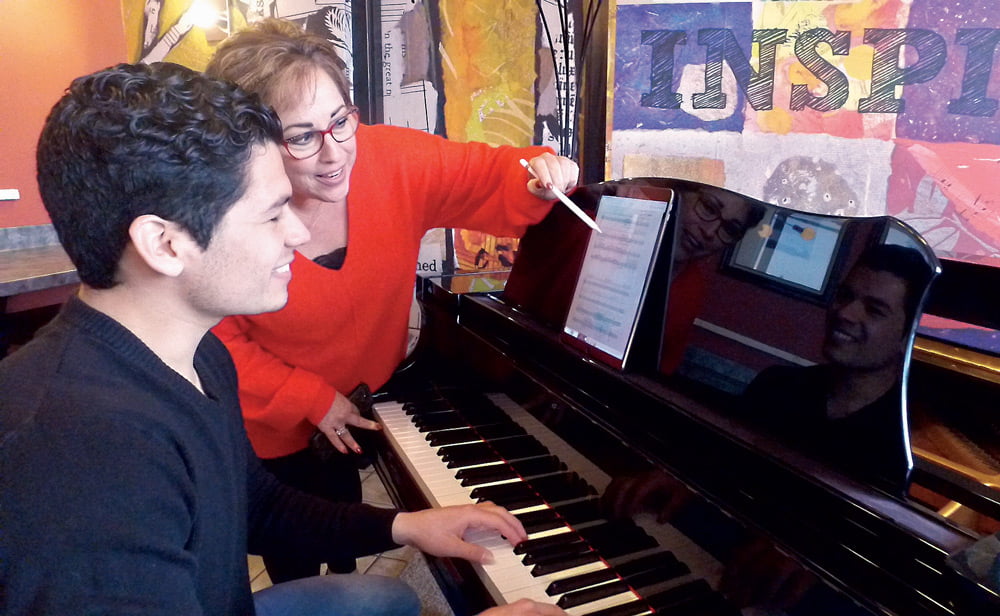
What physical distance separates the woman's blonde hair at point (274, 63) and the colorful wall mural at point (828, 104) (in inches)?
45.2

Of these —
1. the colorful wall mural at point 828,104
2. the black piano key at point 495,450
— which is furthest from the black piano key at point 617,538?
the colorful wall mural at point 828,104

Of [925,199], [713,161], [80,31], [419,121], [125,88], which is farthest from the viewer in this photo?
[80,31]

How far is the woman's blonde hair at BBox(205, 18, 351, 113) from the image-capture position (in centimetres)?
124

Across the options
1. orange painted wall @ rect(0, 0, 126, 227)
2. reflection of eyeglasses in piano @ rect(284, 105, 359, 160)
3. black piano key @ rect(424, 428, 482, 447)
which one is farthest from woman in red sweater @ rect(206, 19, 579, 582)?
orange painted wall @ rect(0, 0, 126, 227)

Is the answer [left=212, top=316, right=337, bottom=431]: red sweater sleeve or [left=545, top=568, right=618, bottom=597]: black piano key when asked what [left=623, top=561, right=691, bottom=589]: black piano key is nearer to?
[left=545, top=568, right=618, bottom=597]: black piano key

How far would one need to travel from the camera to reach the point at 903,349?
78 centimetres

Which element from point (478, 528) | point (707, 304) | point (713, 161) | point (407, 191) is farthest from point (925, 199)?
point (478, 528)

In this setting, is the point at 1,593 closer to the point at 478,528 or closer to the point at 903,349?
the point at 478,528

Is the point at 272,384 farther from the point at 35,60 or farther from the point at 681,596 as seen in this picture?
the point at 35,60

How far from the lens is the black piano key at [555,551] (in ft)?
3.37

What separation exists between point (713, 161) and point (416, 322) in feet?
5.39

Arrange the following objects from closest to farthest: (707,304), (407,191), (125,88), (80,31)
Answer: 1. (125,88)
2. (707,304)
3. (407,191)
4. (80,31)

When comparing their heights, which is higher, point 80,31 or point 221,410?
point 80,31

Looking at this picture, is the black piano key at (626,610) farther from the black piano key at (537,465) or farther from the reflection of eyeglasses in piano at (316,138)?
the reflection of eyeglasses in piano at (316,138)
